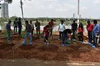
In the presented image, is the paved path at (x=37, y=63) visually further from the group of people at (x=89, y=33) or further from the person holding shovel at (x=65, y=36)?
Answer: the person holding shovel at (x=65, y=36)

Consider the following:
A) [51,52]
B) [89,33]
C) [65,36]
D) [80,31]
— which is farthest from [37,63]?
[80,31]

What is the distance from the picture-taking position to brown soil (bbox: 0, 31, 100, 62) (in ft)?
51.5

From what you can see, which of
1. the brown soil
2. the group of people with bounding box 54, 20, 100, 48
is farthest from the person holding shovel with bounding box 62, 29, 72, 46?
the brown soil

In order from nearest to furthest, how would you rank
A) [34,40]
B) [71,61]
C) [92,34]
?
[71,61], [92,34], [34,40]

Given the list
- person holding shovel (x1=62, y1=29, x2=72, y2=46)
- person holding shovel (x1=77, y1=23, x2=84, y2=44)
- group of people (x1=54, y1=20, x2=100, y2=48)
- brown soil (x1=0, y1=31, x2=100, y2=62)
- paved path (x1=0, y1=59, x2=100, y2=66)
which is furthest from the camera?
person holding shovel (x1=77, y1=23, x2=84, y2=44)

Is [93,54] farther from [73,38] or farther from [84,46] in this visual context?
[73,38]

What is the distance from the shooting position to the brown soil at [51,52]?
51.5 feet

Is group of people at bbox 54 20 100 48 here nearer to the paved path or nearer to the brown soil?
the brown soil

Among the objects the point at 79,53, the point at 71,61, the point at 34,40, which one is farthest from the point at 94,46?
the point at 34,40

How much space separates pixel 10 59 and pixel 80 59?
12.0 ft

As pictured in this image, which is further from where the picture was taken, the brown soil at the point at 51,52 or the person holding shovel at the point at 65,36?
the person holding shovel at the point at 65,36

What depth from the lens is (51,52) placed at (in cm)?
1662

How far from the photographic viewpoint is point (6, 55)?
53.4 ft

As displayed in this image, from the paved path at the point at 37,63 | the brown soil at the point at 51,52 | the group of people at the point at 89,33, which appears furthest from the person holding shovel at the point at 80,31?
the paved path at the point at 37,63
